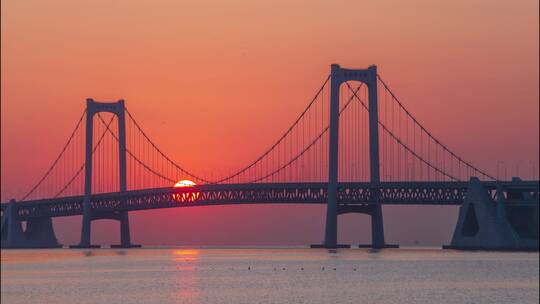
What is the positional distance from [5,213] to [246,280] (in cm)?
7156

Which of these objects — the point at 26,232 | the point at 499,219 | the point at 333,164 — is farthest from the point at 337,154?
the point at 26,232

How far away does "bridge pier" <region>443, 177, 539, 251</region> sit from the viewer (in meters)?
99.5

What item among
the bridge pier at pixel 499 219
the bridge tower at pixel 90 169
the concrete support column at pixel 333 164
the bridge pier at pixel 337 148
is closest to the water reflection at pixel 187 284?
the concrete support column at pixel 333 164

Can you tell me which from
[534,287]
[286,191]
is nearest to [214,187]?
[286,191]

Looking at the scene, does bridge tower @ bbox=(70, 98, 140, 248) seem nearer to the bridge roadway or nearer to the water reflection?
the bridge roadway

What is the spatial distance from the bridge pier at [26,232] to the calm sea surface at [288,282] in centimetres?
3911

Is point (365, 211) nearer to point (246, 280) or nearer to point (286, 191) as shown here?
point (286, 191)

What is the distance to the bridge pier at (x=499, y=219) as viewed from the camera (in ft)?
326

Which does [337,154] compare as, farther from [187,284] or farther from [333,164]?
[187,284]

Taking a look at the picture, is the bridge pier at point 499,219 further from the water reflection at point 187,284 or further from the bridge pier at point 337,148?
the water reflection at point 187,284

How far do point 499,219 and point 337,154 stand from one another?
1212 centimetres

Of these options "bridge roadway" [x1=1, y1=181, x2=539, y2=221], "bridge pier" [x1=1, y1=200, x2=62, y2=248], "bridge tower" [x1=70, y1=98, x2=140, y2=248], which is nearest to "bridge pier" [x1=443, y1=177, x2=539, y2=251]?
"bridge roadway" [x1=1, y1=181, x2=539, y2=221]

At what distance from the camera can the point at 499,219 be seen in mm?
99500

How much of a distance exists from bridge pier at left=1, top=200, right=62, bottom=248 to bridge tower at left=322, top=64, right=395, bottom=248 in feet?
130
